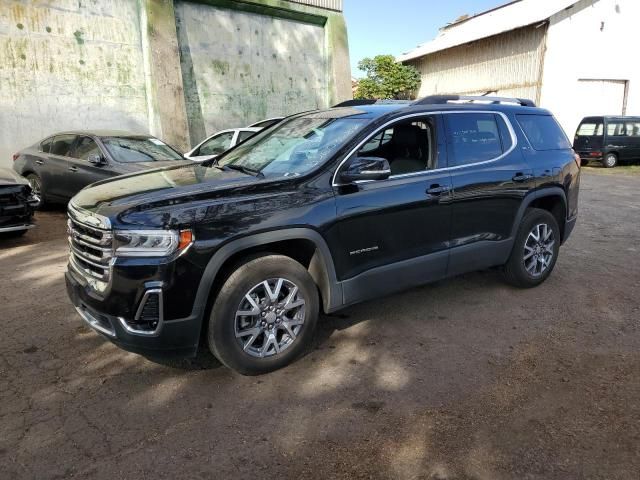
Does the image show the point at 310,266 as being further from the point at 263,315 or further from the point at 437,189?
the point at 437,189

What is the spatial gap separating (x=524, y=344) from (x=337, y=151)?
2097 mm

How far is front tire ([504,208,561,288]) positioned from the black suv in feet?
0.07

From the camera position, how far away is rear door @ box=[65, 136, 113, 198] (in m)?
7.54

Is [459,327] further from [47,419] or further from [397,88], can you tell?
[397,88]

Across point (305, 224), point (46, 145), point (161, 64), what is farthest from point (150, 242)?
point (161, 64)

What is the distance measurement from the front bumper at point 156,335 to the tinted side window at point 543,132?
3.67m

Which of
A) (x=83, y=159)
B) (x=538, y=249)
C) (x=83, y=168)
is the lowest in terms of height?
(x=538, y=249)

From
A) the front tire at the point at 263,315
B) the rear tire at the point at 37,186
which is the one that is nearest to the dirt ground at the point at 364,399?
the front tire at the point at 263,315

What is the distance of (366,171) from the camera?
3.56 m

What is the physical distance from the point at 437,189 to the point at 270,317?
173cm

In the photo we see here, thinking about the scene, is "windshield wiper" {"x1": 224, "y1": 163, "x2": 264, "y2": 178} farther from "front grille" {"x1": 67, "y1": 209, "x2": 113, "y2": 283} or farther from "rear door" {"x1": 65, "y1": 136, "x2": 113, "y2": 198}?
"rear door" {"x1": 65, "y1": 136, "x2": 113, "y2": 198}

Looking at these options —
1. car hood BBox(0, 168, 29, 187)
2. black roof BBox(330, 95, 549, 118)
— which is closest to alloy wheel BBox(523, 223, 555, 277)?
→ black roof BBox(330, 95, 549, 118)

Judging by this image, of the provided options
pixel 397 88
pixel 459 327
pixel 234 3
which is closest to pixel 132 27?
pixel 234 3

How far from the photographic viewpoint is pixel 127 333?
120 inches
